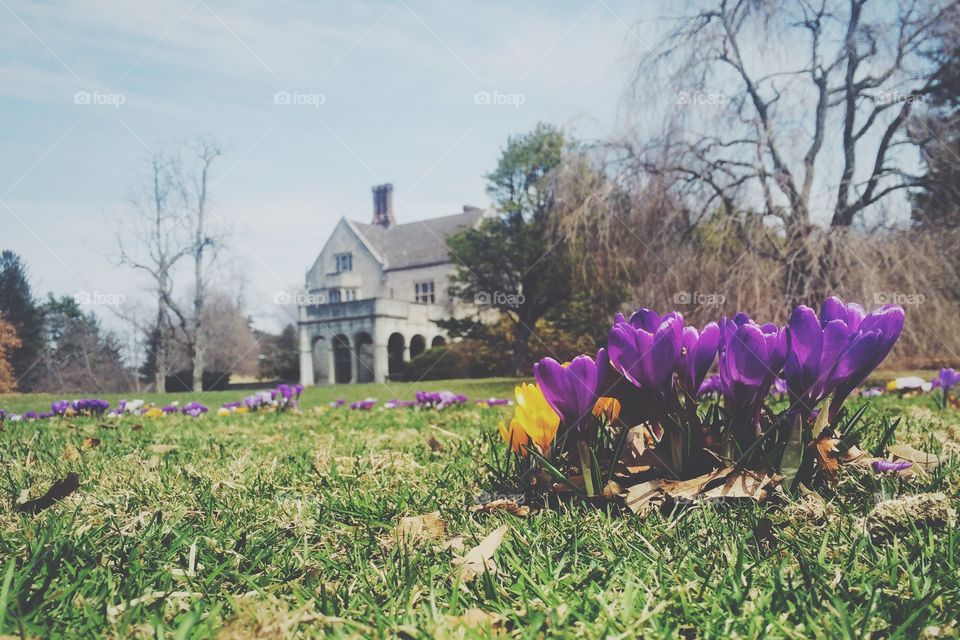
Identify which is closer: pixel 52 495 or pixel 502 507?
pixel 502 507

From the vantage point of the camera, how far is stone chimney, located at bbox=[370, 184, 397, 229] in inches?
1592

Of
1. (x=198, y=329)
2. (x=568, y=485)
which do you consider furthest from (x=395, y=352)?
(x=568, y=485)

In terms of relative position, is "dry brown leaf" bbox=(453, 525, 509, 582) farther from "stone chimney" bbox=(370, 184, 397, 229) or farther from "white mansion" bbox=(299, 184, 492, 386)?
"stone chimney" bbox=(370, 184, 397, 229)

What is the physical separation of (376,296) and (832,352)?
35.2 metres

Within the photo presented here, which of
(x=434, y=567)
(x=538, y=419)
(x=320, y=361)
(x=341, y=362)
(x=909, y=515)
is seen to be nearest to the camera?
(x=434, y=567)

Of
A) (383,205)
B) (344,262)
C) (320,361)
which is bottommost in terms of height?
(320,361)

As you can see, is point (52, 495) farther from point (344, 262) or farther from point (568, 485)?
point (344, 262)

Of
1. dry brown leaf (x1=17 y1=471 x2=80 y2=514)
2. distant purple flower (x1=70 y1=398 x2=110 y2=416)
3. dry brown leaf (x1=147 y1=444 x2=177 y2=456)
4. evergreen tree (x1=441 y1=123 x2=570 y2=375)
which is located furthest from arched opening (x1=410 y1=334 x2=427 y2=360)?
dry brown leaf (x1=17 y1=471 x2=80 y2=514)

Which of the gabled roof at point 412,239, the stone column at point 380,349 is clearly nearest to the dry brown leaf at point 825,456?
the stone column at point 380,349

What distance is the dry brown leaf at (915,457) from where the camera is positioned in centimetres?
158

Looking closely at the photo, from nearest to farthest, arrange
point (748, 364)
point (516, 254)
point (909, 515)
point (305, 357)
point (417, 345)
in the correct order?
1. point (909, 515)
2. point (748, 364)
3. point (516, 254)
4. point (305, 357)
5. point (417, 345)

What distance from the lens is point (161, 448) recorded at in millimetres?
2711

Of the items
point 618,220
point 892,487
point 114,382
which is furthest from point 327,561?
point 114,382

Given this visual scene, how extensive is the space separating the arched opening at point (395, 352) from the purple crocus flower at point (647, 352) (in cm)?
3194
